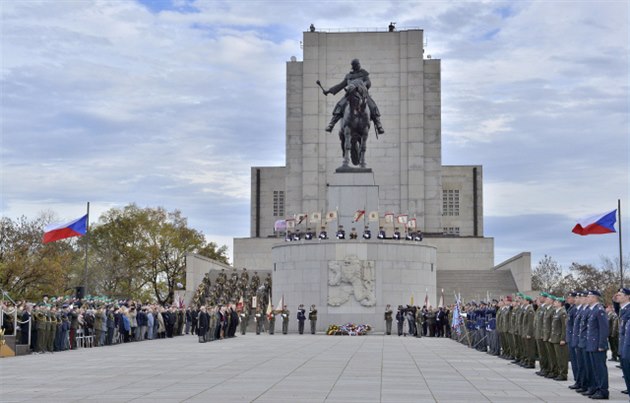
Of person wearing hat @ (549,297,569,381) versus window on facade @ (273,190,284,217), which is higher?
window on facade @ (273,190,284,217)

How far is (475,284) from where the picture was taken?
62.9m

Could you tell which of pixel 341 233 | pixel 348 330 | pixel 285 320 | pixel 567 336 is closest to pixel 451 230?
pixel 341 233

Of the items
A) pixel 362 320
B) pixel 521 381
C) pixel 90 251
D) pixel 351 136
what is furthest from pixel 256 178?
pixel 521 381

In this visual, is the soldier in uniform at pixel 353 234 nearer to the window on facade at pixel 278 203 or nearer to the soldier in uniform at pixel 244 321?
the soldier in uniform at pixel 244 321

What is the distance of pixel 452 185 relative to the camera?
8706 centimetres

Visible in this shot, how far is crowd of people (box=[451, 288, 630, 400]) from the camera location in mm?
16875

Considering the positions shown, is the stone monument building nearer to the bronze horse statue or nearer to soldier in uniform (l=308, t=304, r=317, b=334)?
the bronze horse statue

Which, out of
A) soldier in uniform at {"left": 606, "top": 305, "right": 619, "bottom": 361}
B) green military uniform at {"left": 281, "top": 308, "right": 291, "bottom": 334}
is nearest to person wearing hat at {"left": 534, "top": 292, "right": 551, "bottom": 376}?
soldier in uniform at {"left": 606, "top": 305, "right": 619, "bottom": 361}

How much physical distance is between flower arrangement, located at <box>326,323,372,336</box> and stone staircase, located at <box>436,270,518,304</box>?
1417cm

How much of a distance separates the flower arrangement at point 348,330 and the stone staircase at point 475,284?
14174mm

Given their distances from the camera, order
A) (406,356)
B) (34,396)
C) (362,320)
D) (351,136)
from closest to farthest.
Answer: (34,396)
(406,356)
(362,320)
(351,136)

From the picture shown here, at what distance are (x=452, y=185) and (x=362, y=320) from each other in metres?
40.4

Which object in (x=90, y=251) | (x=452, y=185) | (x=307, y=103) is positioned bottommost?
(x=90, y=251)

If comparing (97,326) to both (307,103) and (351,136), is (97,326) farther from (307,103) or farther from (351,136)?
(307,103)
